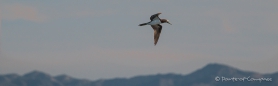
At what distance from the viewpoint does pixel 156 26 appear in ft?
264

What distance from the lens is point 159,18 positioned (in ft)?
251

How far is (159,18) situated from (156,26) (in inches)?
A: 168

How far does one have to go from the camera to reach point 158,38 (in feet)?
264

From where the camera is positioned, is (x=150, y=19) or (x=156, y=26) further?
(x=156, y=26)

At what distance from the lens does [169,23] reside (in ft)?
256

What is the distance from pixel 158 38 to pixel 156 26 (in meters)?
1.38

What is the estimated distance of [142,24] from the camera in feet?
248

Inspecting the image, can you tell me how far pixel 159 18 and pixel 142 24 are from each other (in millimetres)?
2066

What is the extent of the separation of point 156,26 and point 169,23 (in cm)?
292

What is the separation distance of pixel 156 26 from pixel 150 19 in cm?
553

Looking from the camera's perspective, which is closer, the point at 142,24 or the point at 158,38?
the point at 142,24

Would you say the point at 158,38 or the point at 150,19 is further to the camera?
the point at 158,38
